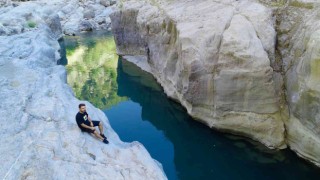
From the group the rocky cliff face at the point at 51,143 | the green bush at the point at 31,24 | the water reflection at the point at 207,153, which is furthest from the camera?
the green bush at the point at 31,24

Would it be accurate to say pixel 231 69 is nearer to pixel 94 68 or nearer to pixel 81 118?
pixel 81 118

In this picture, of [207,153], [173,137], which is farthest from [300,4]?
[173,137]

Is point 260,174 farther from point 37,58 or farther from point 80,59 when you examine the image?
point 80,59

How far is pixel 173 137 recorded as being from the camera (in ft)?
54.3

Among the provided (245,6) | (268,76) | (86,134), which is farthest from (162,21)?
(86,134)

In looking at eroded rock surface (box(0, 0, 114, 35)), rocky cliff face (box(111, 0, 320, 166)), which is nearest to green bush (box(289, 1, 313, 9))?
rocky cliff face (box(111, 0, 320, 166))

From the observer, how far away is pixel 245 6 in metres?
16.1

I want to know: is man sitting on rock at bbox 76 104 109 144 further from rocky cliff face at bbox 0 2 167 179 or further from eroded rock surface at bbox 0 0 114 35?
eroded rock surface at bbox 0 0 114 35

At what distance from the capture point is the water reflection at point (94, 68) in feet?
74.9

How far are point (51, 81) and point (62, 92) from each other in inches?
72.0

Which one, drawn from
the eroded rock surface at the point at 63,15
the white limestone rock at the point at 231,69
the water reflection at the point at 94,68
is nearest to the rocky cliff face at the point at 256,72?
the white limestone rock at the point at 231,69

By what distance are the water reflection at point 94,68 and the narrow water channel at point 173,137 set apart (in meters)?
0.07

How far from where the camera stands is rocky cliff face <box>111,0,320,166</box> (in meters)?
12.6

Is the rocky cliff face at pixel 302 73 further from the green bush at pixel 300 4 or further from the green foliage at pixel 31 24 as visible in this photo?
the green foliage at pixel 31 24
